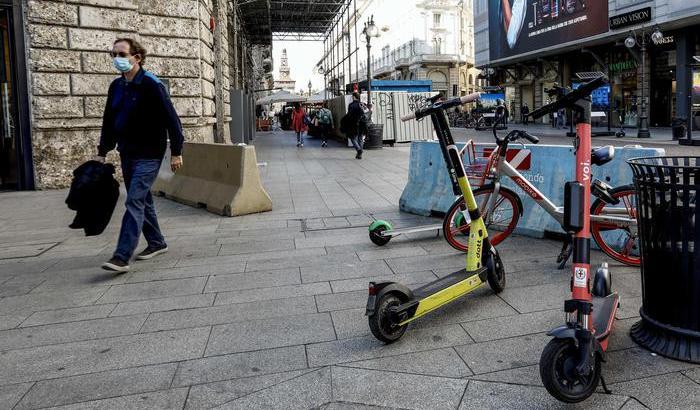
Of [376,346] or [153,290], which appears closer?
[376,346]

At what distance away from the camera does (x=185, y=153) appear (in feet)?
30.5

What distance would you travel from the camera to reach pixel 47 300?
14.0 ft

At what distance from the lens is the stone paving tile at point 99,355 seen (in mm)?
3047

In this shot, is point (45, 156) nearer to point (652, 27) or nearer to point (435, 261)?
point (435, 261)

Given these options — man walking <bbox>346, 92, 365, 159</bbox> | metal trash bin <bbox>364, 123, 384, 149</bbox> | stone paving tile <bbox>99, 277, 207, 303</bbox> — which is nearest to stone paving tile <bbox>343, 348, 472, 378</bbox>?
stone paving tile <bbox>99, 277, 207, 303</bbox>

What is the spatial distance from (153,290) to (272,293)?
91 cm

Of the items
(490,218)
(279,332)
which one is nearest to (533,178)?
(490,218)

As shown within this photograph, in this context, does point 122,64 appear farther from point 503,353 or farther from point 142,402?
point 503,353

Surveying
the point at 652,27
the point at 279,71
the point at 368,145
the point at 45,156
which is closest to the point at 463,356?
the point at 45,156

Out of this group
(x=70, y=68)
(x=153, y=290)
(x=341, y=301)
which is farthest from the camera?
(x=70, y=68)

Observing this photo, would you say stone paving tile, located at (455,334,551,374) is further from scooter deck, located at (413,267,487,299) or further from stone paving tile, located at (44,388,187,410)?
stone paving tile, located at (44,388,187,410)

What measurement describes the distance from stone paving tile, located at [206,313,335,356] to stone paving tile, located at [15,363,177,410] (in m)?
0.34

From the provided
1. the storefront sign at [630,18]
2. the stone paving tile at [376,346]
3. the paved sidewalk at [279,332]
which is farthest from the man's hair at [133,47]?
the storefront sign at [630,18]

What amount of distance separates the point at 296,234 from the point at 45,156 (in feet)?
21.2
